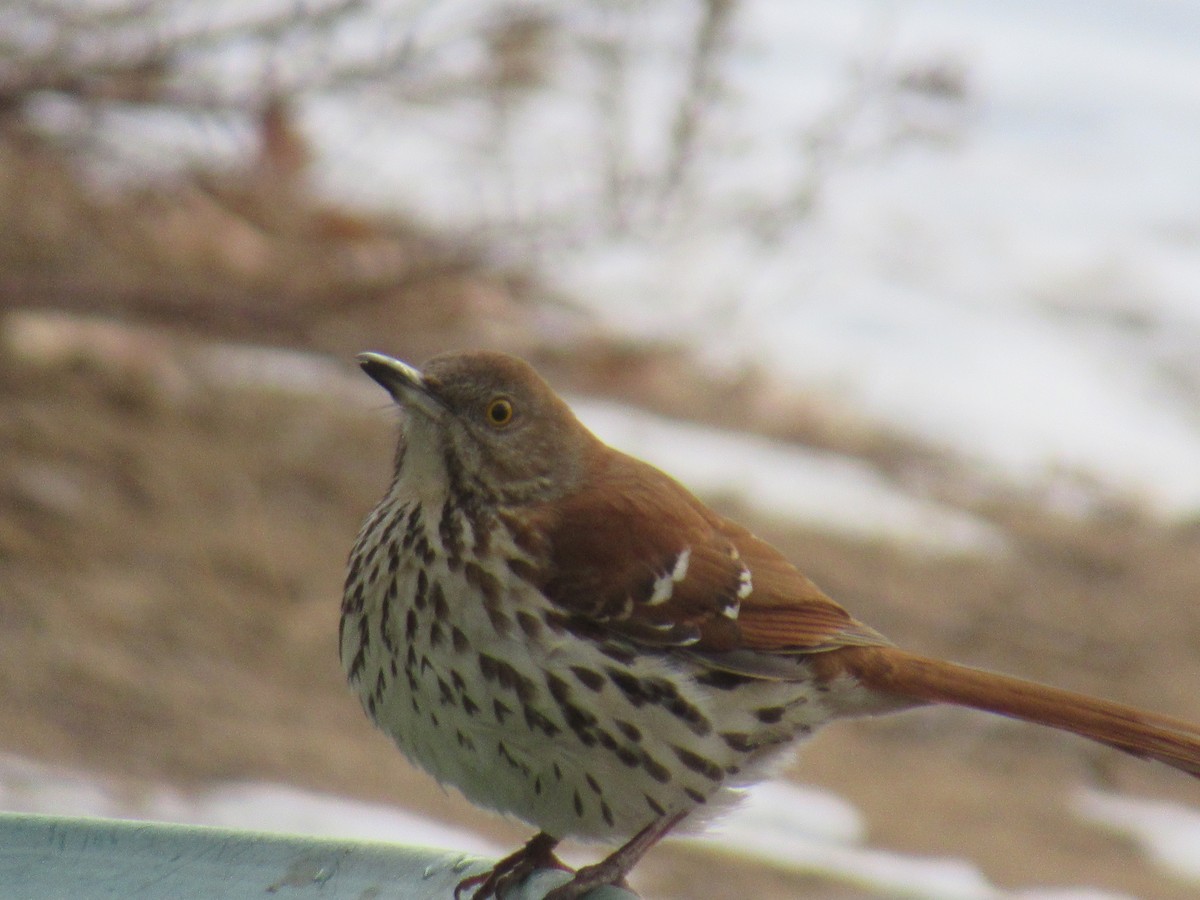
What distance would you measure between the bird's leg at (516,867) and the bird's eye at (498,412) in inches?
24.7

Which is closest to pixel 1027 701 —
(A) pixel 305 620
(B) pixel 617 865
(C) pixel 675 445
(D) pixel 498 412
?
(B) pixel 617 865

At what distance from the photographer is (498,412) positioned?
298 cm

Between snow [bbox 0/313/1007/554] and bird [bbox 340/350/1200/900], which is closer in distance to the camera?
bird [bbox 340/350/1200/900]

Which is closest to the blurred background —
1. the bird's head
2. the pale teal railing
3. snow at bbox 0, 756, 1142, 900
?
snow at bbox 0, 756, 1142, 900

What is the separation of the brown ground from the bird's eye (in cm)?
147

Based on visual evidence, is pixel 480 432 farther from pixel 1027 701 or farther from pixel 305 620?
pixel 305 620

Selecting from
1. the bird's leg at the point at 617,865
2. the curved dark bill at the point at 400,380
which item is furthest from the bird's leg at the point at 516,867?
the curved dark bill at the point at 400,380

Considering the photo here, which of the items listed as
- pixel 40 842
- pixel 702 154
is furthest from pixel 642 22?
pixel 40 842

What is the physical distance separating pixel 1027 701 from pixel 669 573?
0.59m

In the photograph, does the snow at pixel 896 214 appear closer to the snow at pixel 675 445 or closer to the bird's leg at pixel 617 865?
the snow at pixel 675 445

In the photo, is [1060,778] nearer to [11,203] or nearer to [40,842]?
[40,842]

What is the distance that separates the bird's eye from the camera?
2967 mm

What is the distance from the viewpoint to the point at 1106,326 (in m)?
8.56

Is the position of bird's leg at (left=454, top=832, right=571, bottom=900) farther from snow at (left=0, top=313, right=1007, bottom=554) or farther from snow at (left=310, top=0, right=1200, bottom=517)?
snow at (left=0, top=313, right=1007, bottom=554)
